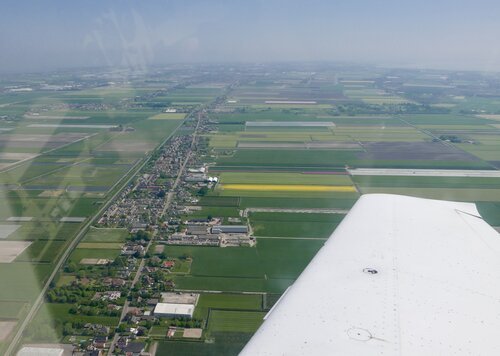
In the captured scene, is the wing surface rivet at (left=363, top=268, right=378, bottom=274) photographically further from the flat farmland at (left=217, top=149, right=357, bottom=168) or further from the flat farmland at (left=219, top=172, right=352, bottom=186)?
the flat farmland at (left=217, top=149, right=357, bottom=168)

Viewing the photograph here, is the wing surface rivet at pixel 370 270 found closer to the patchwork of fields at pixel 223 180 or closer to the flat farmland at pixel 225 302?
the patchwork of fields at pixel 223 180

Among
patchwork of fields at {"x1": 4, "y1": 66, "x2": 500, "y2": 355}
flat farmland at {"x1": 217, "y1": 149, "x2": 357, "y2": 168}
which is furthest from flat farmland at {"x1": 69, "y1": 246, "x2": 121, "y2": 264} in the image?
flat farmland at {"x1": 217, "y1": 149, "x2": 357, "y2": 168}

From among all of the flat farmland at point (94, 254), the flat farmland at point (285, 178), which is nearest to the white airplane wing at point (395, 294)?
the flat farmland at point (94, 254)

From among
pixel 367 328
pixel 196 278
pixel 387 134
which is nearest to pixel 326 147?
pixel 387 134

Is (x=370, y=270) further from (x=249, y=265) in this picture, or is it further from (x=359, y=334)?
(x=249, y=265)

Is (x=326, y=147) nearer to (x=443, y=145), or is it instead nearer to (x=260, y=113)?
(x=443, y=145)

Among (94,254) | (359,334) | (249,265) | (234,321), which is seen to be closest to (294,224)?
(249,265)
